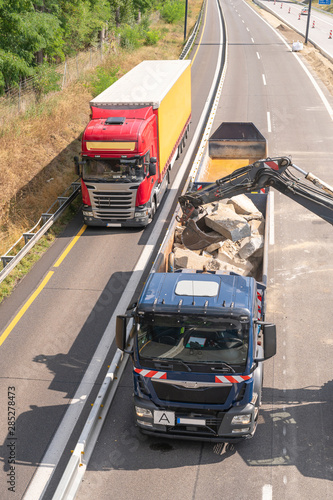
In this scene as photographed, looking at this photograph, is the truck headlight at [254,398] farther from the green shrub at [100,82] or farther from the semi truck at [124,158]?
the green shrub at [100,82]

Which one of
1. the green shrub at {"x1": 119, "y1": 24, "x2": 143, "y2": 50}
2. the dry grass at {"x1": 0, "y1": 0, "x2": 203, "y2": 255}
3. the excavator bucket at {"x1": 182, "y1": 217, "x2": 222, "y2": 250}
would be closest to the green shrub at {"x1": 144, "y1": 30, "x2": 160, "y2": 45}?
the green shrub at {"x1": 119, "y1": 24, "x2": 143, "y2": 50}

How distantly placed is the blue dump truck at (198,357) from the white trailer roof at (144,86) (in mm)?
10487

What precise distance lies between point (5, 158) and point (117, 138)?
6.89m

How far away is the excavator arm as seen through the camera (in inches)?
432

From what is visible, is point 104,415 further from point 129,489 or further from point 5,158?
point 5,158

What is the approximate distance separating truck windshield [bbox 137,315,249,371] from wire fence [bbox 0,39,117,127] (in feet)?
58.9

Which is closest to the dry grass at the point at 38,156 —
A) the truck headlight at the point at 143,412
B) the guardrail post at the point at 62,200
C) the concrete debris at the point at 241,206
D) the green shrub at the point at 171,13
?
the guardrail post at the point at 62,200

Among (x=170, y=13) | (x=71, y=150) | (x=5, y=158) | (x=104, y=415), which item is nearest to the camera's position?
(x=104, y=415)

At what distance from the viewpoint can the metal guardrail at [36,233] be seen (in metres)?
15.1

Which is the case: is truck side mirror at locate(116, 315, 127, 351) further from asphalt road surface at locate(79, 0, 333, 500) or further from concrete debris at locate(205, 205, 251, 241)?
concrete debris at locate(205, 205, 251, 241)

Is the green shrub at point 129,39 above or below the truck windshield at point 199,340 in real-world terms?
below

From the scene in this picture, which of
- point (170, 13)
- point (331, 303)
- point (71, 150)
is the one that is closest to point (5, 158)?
point (71, 150)

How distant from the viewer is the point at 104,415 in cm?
1002

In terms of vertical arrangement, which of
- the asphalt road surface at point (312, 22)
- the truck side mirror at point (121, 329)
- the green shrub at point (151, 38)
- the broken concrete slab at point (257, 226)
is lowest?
the asphalt road surface at point (312, 22)
